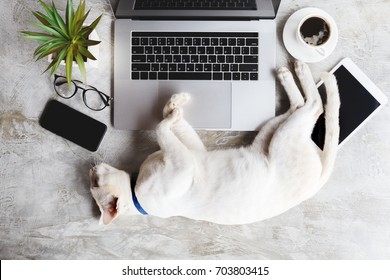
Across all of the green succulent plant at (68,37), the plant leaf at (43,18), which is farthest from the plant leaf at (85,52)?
the plant leaf at (43,18)

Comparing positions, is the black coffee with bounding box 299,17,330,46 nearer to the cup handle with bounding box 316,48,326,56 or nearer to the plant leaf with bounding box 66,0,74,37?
the cup handle with bounding box 316,48,326,56

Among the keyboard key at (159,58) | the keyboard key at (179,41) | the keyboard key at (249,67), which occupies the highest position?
the keyboard key at (179,41)

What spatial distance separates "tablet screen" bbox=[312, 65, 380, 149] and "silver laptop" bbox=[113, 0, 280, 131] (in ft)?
0.55

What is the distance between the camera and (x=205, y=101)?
1178 mm

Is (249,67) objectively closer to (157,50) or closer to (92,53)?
(157,50)

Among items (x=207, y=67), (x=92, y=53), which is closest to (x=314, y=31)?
(x=207, y=67)

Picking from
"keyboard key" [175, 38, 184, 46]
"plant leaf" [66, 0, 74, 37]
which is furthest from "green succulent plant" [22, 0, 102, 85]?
"keyboard key" [175, 38, 184, 46]

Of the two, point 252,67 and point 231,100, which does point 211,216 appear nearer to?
point 231,100

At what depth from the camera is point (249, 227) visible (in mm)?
1229

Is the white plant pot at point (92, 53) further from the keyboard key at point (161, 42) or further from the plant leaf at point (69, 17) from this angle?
the keyboard key at point (161, 42)

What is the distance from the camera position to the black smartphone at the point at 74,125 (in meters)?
1.20

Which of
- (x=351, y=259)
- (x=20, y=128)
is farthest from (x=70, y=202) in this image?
(x=351, y=259)

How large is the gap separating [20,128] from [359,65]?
1.11 meters

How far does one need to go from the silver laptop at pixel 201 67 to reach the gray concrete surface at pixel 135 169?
0.06m
